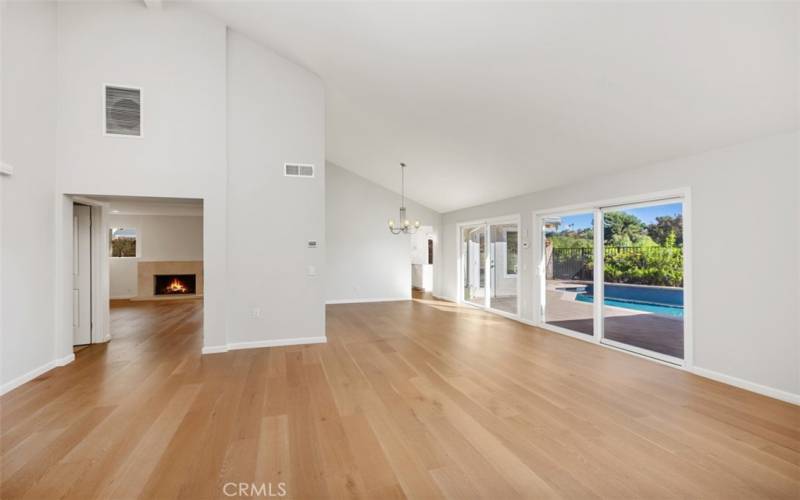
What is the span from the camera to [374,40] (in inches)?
159

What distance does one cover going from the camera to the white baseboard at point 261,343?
4.70m

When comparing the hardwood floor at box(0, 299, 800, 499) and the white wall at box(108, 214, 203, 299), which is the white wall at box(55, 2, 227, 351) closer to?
the hardwood floor at box(0, 299, 800, 499)

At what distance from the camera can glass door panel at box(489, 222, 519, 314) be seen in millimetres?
7300

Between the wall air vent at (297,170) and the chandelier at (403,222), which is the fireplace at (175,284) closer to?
the chandelier at (403,222)

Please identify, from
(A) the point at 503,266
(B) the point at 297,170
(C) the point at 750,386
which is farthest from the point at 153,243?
(C) the point at 750,386

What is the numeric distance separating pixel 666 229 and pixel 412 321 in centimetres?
430

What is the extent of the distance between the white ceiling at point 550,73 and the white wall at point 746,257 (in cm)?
26

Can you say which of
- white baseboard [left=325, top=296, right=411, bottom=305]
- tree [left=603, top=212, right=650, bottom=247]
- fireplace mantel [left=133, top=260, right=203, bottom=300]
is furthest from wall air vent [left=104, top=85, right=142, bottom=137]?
tree [left=603, top=212, right=650, bottom=247]

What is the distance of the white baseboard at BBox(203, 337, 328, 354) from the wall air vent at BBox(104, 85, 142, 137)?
2927mm

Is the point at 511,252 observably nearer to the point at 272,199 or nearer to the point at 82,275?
the point at 272,199

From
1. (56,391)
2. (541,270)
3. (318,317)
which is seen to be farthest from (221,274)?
(541,270)

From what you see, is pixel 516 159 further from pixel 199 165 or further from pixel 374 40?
pixel 199 165

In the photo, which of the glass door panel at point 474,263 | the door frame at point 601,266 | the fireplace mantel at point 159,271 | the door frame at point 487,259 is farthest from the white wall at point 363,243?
the door frame at point 601,266

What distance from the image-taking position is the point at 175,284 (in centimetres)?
991
